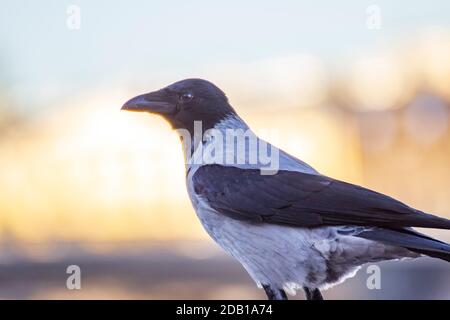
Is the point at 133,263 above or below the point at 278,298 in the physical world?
below

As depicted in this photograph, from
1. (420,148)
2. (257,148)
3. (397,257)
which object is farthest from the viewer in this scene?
(420,148)

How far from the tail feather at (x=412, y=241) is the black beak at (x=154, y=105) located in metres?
1.06

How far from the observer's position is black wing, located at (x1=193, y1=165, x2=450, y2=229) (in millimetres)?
3062

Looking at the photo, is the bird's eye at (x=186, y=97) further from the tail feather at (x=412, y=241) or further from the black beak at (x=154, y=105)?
the tail feather at (x=412, y=241)

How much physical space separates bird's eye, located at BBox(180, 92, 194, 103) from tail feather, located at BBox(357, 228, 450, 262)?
1.01 metres

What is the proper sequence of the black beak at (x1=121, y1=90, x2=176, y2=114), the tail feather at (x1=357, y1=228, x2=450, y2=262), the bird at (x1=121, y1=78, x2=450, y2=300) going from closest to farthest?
the tail feather at (x1=357, y1=228, x2=450, y2=262) < the bird at (x1=121, y1=78, x2=450, y2=300) < the black beak at (x1=121, y1=90, x2=176, y2=114)

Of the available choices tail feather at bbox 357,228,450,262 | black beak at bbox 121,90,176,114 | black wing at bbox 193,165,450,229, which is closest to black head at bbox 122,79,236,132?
black beak at bbox 121,90,176,114

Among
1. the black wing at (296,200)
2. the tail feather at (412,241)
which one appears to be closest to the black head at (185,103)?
the black wing at (296,200)

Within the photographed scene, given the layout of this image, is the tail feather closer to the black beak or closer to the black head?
the black head
